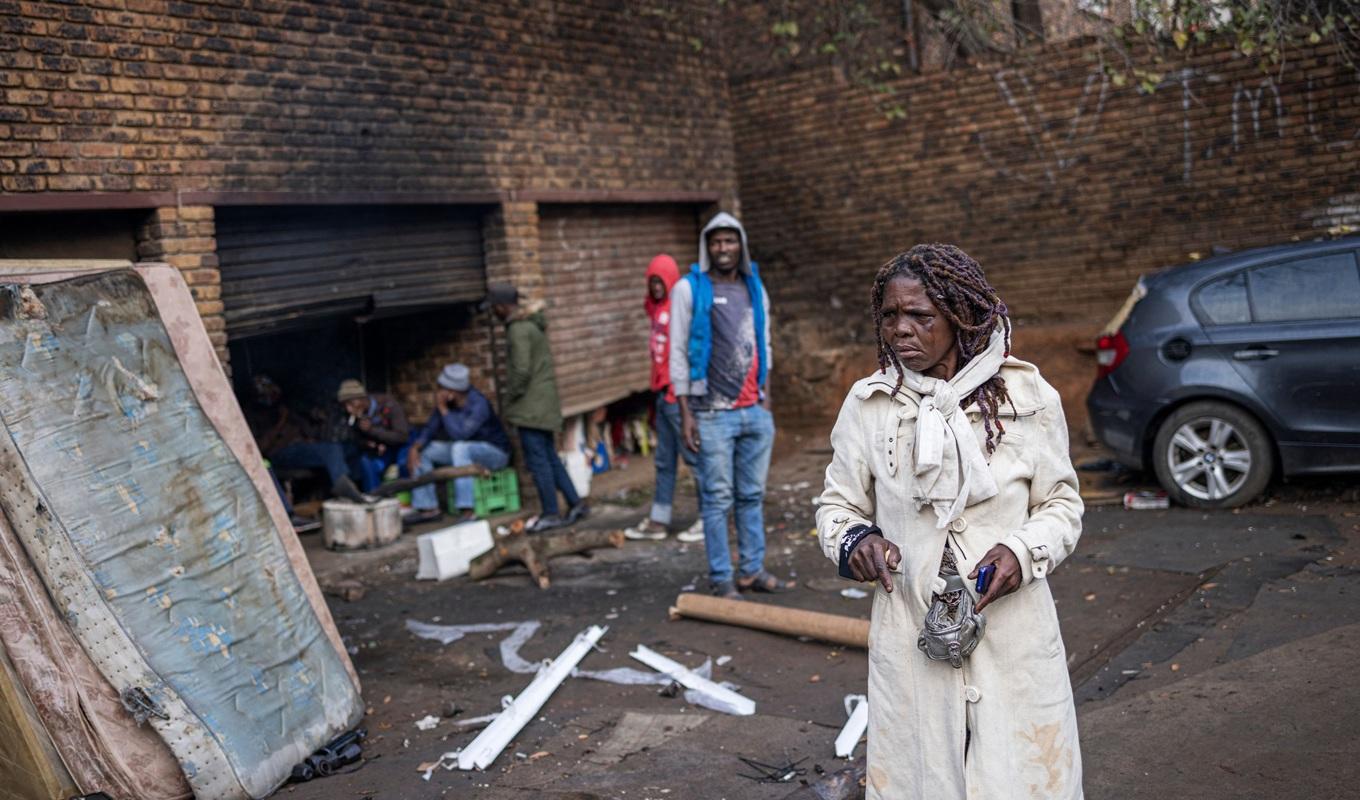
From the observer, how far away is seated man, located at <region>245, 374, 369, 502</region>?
9.74 metres

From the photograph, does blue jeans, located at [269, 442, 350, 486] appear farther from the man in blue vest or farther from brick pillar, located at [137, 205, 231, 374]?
the man in blue vest

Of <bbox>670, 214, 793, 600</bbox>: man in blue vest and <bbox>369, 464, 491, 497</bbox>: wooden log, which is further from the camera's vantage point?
<bbox>369, 464, 491, 497</bbox>: wooden log

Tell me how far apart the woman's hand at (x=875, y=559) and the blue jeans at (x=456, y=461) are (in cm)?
700

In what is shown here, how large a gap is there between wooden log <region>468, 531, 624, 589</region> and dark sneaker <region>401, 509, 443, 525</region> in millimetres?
1686

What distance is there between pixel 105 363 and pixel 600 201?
→ 6.32m

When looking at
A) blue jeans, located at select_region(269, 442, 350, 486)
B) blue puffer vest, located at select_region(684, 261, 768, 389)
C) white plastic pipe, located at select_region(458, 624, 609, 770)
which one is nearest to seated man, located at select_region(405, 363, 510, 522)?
blue jeans, located at select_region(269, 442, 350, 486)

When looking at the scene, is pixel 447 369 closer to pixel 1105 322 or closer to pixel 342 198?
pixel 342 198

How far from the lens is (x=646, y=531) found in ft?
28.4

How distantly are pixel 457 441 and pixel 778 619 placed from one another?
432cm

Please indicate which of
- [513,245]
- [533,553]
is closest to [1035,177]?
[513,245]

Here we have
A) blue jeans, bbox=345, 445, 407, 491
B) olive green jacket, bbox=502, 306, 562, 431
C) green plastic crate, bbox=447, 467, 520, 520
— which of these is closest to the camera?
olive green jacket, bbox=502, 306, 562, 431

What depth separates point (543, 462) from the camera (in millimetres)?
9203

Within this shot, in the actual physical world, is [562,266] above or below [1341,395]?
above

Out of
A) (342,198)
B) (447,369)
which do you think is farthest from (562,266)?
(342,198)
